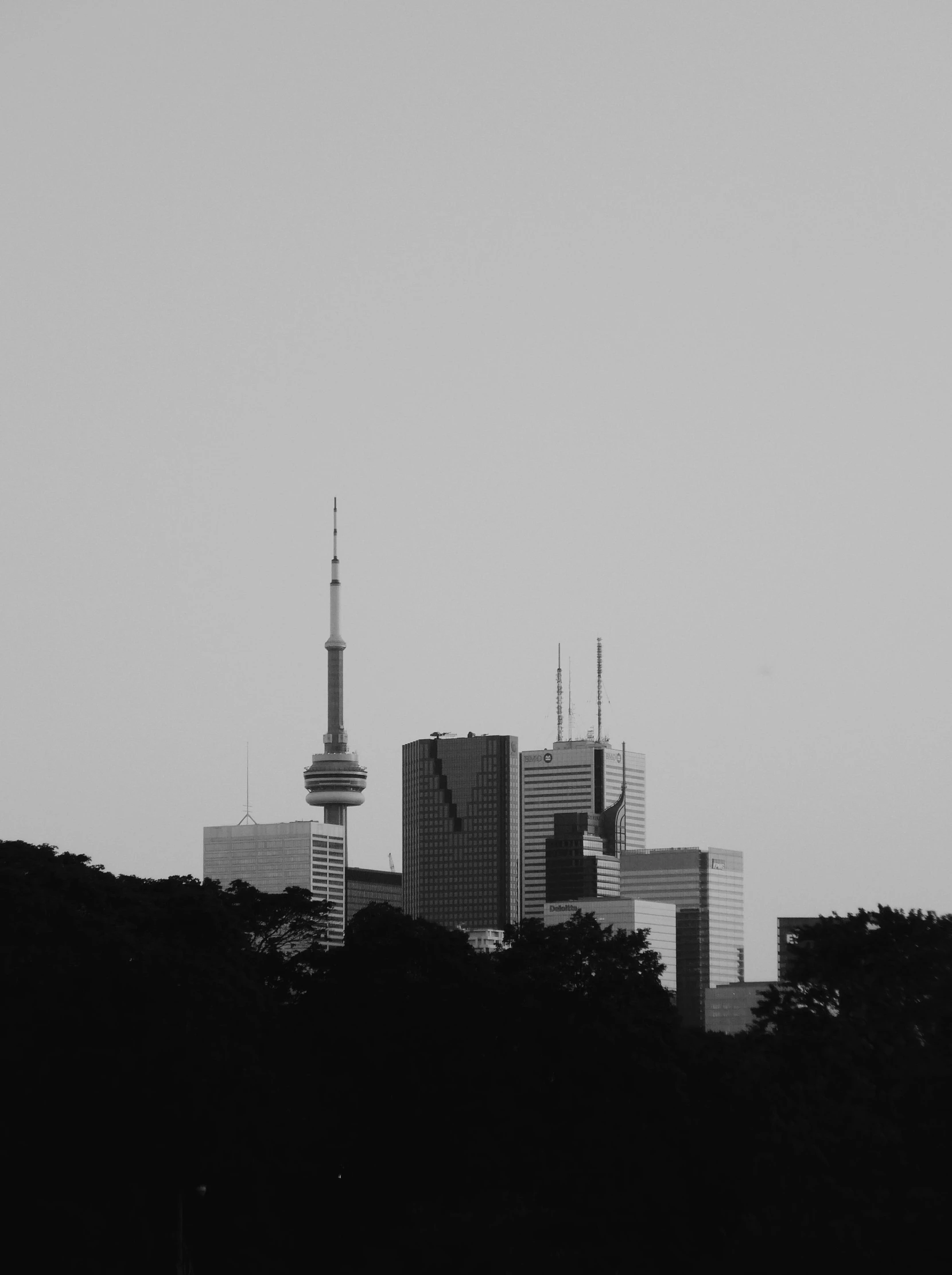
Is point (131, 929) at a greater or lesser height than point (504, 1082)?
greater

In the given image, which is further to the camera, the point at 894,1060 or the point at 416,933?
the point at 416,933

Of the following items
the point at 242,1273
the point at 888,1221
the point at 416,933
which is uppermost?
the point at 416,933

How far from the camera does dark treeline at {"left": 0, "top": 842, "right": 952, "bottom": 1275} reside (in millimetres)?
57000

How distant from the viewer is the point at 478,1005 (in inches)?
2699

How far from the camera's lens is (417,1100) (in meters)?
65.2

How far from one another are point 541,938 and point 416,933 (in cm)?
862

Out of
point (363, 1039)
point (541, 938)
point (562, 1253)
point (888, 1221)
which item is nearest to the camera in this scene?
point (888, 1221)

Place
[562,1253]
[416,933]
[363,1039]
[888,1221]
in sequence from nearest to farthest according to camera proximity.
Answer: [888,1221], [562,1253], [363,1039], [416,933]

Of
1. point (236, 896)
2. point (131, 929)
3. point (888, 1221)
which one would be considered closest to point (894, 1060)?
point (888, 1221)

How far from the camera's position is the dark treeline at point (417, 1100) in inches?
2244

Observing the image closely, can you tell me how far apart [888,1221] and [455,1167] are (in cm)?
Answer: 2196

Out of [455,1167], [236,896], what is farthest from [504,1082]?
[236,896]

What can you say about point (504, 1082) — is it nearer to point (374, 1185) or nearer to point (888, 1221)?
point (374, 1185)

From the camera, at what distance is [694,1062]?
6806cm
